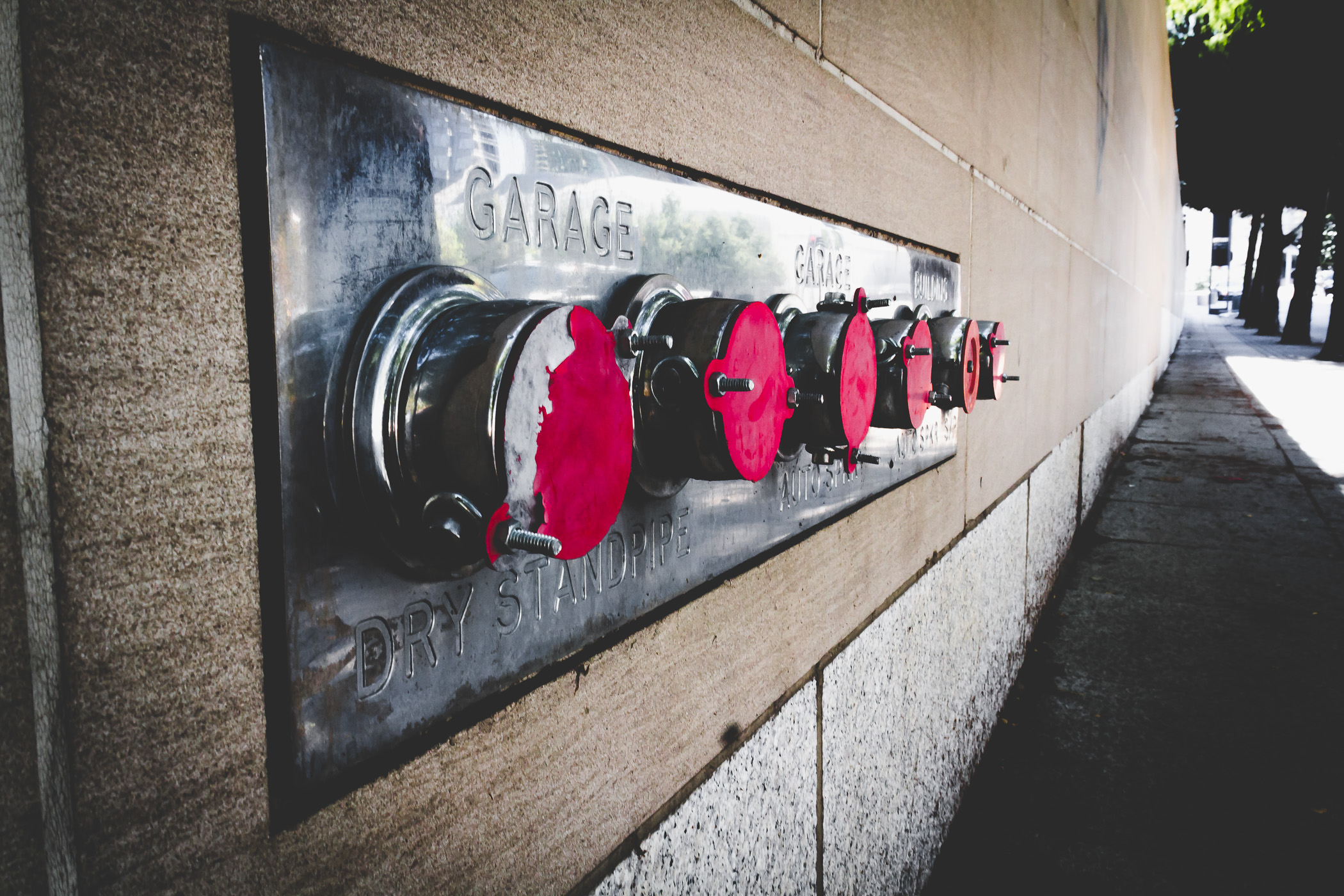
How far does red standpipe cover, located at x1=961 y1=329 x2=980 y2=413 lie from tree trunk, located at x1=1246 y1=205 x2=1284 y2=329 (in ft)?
101

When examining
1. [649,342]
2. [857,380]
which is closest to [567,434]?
[649,342]

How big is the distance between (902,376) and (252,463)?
34.4 inches

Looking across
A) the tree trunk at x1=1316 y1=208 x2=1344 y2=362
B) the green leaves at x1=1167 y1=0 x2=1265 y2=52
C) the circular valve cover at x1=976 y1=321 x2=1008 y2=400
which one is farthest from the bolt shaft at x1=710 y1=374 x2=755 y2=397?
the tree trunk at x1=1316 y1=208 x2=1344 y2=362

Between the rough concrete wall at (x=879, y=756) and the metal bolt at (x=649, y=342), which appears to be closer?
the metal bolt at (x=649, y=342)

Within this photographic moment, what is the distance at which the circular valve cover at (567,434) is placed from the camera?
0.46 meters

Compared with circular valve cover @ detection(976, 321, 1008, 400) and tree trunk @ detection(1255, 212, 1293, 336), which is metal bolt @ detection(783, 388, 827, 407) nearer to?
circular valve cover @ detection(976, 321, 1008, 400)

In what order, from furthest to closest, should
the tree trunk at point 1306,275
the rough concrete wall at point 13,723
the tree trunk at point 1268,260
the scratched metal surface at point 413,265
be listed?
the tree trunk at point 1268,260 → the tree trunk at point 1306,275 → the scratched metal surface at point 413,265 → the rough concrete wall at point 13,723

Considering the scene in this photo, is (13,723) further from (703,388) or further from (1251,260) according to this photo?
(1251,260)

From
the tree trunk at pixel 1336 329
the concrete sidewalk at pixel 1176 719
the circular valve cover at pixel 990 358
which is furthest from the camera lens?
the tree trunk at pixel 1336 329

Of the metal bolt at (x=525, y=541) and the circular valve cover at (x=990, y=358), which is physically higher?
the circular valve cover at (x=990, y=358)

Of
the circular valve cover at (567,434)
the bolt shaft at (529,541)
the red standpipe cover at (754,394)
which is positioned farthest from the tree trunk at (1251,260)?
the bolt shaft at (529,541)

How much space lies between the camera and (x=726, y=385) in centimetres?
66

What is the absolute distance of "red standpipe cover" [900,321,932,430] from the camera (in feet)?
3.68

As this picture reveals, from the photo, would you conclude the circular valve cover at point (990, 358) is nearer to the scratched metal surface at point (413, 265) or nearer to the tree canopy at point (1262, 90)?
the scratched metal surface at point (413, 265)
